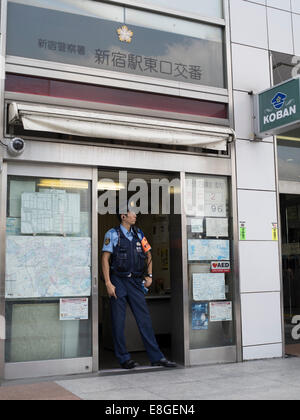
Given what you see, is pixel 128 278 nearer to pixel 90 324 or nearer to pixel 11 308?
pixel 90 324

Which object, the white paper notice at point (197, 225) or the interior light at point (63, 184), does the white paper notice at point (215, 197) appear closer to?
the white paper notice at point (197, 225)

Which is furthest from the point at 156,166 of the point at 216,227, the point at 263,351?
the point at 263,351

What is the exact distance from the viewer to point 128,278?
6816 millimetres

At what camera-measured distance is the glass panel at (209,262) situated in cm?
708

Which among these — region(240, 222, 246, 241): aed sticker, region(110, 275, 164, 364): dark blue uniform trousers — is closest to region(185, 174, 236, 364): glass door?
region(240, 222, 246, 241): aed sticker

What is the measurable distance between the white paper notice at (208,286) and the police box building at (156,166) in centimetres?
2

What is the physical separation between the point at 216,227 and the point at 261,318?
1492 mm

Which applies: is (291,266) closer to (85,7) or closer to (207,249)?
(207,249)

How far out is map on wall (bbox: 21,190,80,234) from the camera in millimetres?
6180

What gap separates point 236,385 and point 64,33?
4.83 metres

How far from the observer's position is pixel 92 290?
6.41m

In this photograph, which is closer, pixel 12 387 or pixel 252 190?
pixel 12 387

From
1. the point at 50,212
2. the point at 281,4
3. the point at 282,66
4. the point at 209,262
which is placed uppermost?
the point at 281,4

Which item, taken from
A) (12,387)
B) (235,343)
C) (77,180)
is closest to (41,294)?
(12,387)
